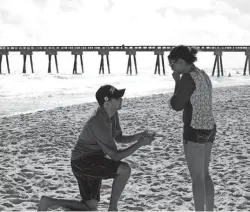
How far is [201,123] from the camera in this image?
286cm

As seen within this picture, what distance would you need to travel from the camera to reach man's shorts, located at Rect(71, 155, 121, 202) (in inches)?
117

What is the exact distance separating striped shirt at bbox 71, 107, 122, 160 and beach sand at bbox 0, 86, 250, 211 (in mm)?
1085

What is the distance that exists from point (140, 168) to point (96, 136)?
101 inches

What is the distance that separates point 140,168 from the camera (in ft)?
17.5

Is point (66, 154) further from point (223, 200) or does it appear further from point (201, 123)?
point (201, 123)

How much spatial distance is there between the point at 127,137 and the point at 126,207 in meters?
1.01

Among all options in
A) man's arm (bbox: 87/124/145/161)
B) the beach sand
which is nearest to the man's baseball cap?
man's arm (bbox: 87/124/145/161)

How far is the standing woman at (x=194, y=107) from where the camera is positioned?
2.81 m

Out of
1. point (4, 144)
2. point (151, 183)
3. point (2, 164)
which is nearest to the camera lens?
point (151, 183)

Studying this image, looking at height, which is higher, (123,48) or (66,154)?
(123,48)

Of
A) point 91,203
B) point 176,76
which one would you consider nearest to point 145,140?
point 176,76

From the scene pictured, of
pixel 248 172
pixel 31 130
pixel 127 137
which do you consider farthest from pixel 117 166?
pixel 31 130

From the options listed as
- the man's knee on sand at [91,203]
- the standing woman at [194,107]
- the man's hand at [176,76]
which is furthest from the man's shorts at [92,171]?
the man's hand at [176,76]

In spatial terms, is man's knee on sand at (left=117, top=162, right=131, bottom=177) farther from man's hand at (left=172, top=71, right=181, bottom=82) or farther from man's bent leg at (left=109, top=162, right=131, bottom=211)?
man's hand at (left=172, top=71, right=181, bottom=82)
